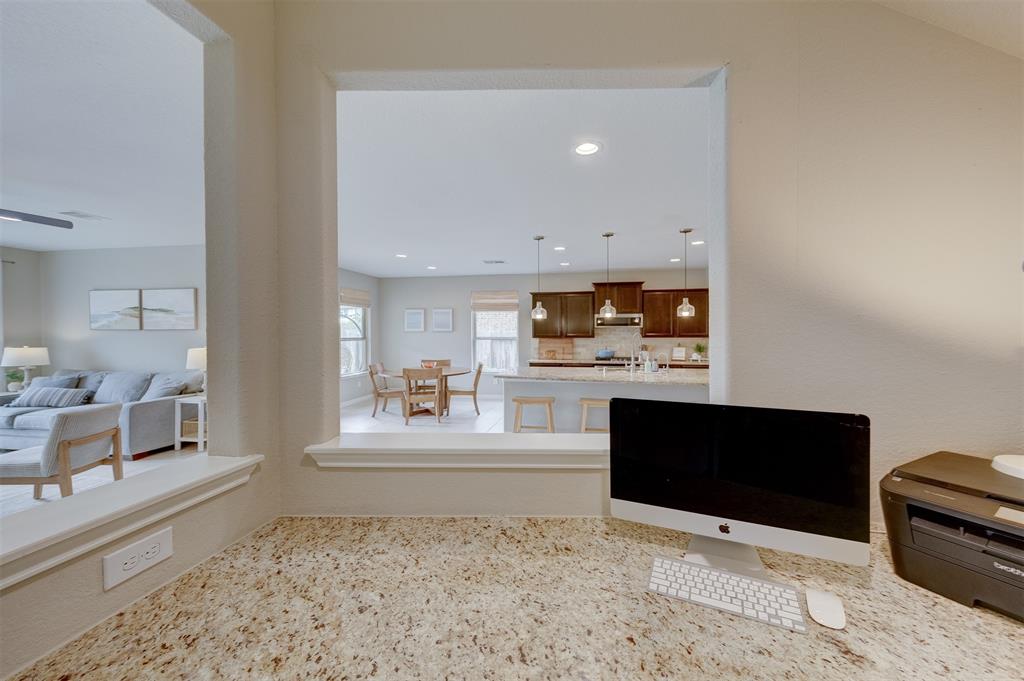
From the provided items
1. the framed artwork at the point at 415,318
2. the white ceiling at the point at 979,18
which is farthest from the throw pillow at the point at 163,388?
the white ceiling at the point at 979,18

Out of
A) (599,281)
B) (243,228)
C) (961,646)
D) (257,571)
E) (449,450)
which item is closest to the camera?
(961,646)

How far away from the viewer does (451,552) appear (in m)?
1.07

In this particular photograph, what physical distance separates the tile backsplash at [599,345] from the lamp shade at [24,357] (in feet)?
23.4

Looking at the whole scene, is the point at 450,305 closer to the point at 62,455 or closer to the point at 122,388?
the point at 122,388

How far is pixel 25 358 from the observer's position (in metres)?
4.95

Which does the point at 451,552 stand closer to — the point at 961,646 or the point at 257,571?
the point at 257,571

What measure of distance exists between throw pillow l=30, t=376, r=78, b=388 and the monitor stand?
7287 millimetres

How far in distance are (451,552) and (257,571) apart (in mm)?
491

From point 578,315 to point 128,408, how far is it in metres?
6.33

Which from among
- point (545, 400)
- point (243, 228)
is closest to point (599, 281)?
point (545, 400)

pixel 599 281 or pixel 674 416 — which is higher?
pixel 599 281

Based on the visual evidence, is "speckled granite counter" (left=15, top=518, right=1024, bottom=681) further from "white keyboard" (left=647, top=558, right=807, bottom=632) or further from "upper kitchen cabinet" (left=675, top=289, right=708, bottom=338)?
"upper kitchen cabinet" (left=675, top=289, right=708, bottom=338)

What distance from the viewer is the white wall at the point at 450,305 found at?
765 cm

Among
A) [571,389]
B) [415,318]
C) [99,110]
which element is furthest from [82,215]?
[571,389]
